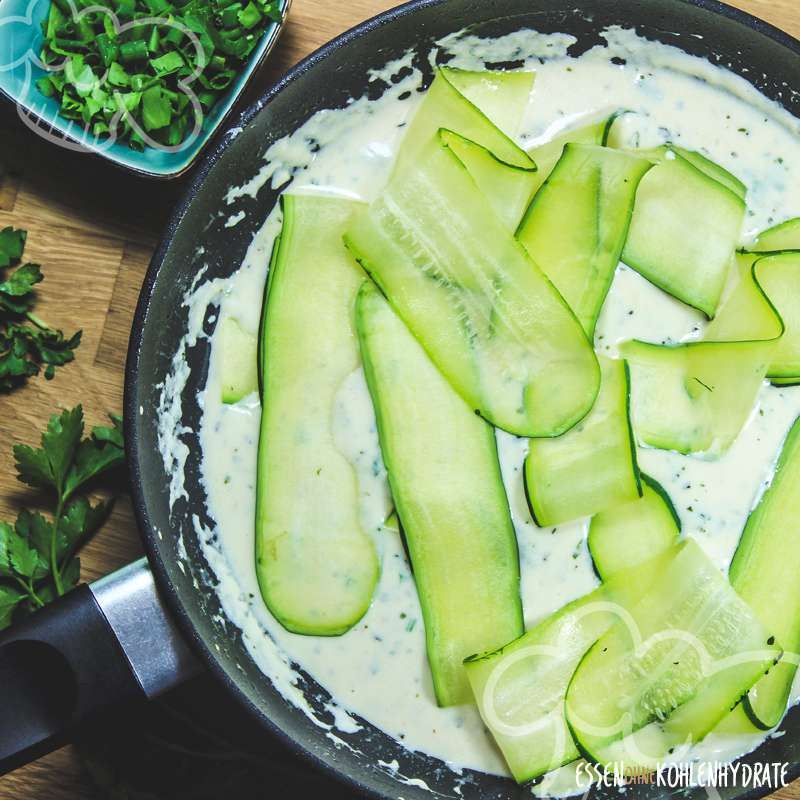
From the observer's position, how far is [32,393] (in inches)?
51.2

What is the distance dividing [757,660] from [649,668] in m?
0.12

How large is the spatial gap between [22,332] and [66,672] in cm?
47

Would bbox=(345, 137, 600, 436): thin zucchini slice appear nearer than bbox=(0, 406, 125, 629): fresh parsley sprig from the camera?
Yes

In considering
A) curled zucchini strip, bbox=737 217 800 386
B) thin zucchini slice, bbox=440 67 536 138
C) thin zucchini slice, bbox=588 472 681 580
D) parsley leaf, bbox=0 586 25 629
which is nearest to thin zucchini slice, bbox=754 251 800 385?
curled zucchini strip, bbox=737 217 800 386

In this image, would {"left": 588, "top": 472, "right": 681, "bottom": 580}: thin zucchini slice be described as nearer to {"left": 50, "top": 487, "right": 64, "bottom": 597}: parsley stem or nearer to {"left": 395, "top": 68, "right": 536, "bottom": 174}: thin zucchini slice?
{"left": 395, "top": 68, "right": 536, "bottom": 174}: thin zucchini slice

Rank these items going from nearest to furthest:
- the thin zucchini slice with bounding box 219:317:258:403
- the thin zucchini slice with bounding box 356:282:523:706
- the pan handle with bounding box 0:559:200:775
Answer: the pan handle with bounding box 0:559:200:775 → the thin zucchini slice with bounding box 356:282:523:706 → the thin zucchini slice with bounding box 219:317:258:403

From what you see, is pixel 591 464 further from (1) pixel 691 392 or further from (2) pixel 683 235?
(2) pixel 683 235

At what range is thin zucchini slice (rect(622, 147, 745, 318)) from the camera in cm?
115

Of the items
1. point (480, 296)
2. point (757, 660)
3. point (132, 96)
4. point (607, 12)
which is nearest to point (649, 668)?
point (757, 660)

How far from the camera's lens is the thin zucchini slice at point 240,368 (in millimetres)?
1211

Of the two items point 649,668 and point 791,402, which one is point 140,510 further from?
point 791,402

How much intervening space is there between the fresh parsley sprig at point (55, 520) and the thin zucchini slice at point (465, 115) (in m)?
0.52

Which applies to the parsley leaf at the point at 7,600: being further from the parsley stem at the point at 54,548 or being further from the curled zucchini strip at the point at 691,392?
the curled zucchini strip at the point at 691,392

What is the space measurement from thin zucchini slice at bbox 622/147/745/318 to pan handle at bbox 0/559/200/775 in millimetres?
719
